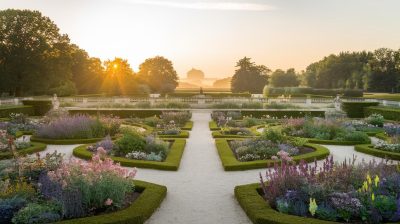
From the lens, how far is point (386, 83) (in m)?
82.3

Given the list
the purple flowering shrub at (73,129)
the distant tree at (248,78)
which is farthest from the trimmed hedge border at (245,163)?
the distant tree at (248,78)

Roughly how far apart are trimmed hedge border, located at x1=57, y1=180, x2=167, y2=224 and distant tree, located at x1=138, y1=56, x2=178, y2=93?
256ft

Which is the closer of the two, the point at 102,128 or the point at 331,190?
the point at 331,190

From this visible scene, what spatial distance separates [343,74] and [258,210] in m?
90.5

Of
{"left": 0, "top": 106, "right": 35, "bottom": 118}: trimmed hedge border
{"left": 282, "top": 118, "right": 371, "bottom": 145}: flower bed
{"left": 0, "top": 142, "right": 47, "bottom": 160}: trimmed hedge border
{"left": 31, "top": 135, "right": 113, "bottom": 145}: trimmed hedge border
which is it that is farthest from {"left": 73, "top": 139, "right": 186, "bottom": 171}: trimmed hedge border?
{"left": 0, "top": 106, "right": 35, "bottom": 118}: trimmed hedge border

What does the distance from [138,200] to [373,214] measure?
4.87 meters

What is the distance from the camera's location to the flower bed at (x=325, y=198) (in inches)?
316

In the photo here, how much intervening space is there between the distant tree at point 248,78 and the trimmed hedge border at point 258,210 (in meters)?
83.3

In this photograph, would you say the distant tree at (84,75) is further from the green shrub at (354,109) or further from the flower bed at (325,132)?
the flower bed at (325,132)

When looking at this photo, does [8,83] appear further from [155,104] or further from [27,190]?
[27,190]

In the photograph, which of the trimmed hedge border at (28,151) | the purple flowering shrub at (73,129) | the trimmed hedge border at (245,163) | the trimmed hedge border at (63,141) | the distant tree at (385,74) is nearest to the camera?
the trimmed hedge border at (245,163)

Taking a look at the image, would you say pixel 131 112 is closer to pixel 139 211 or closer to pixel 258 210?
pixel 139 211

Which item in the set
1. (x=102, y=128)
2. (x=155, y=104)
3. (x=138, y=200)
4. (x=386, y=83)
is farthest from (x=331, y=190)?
(x=386, y=83)

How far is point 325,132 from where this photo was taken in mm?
20422
